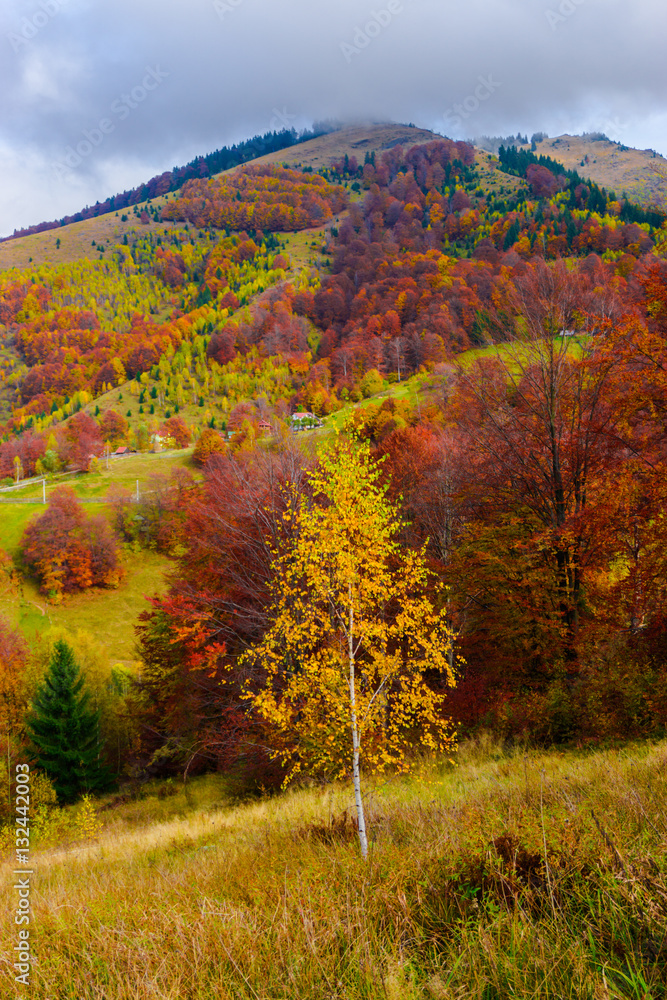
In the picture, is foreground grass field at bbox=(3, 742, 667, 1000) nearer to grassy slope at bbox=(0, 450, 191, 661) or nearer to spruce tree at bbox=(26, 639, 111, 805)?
spruce tree at bbox=(26, 639, 111, 805)

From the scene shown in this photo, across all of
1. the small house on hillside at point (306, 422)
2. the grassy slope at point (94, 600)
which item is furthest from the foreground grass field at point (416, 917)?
the small house on hillside at point (306, 422)

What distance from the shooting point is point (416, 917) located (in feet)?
10.9

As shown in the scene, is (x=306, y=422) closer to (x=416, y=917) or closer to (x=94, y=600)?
(x=94, y=600)

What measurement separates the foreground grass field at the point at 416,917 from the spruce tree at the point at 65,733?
92.4 feet

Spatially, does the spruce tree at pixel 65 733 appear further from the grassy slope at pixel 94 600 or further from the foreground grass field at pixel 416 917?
the foreground grass field at pixel 416 917

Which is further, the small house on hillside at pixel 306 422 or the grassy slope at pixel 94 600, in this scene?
the small house on hillside at pixel 306 422

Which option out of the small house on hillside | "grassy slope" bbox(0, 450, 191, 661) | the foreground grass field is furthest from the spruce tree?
the small house on hillside

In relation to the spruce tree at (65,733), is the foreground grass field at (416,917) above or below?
above

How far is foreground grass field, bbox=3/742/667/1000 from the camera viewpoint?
2533 mm

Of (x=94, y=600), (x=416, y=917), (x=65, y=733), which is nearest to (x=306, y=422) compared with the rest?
(x=94, y=600)

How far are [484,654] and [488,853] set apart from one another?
13858 millimetres

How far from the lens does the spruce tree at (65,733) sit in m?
29.1

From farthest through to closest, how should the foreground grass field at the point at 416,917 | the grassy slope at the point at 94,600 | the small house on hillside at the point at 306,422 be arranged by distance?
the small house on hillside at the point at 306,422, the grassy slope at the point at 94,600, the foreground grass field at the point at 416,917

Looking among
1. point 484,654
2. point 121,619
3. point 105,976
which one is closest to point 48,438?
point 121,619
